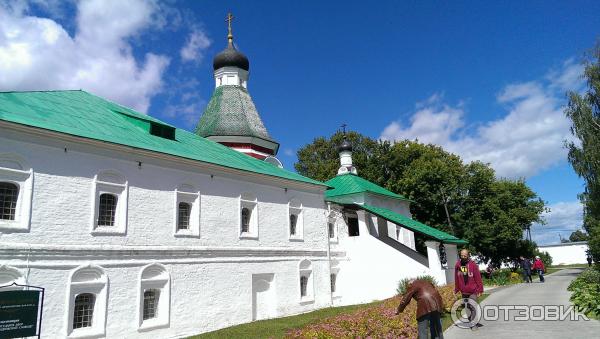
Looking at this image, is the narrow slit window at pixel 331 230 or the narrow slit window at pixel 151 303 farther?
the narrow slit window at pixel 331 230

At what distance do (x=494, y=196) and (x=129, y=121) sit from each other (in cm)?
2850

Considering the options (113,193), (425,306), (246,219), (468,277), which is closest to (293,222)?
(246,219)

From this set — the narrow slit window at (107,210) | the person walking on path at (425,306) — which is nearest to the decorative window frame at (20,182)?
the narrow slit window at (107,210)

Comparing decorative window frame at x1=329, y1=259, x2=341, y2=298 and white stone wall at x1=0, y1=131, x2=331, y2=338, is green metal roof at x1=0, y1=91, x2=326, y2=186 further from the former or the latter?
decorative window frame at x1=329, y1=259, x2=341, y2=298

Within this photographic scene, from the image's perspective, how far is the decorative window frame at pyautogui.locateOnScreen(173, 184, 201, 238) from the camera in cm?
1383

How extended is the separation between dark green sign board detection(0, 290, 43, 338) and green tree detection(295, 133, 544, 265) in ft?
93.8

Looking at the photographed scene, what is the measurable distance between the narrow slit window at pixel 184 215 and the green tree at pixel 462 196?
22.8 meters

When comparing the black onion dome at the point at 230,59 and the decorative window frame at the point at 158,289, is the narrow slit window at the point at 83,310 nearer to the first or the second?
the decorative window frame at the point at 158,289

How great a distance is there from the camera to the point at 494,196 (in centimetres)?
3416

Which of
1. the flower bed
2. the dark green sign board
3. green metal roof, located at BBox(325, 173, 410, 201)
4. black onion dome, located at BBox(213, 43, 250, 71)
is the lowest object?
the flower bed

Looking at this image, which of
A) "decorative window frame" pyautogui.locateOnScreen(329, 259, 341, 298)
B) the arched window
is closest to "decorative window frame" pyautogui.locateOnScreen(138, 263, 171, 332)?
the arched window

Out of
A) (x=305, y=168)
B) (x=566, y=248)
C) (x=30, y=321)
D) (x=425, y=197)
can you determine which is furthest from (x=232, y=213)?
(x=566, y=248)

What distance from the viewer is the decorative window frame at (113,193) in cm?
1170

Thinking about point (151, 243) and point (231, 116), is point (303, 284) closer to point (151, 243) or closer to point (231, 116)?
point (151, 243)
